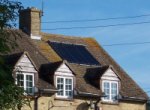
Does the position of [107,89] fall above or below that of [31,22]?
below

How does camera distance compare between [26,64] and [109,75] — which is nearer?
[26,64]

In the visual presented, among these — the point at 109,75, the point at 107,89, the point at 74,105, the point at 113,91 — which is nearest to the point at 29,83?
the point at 74,105

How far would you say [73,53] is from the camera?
187ft

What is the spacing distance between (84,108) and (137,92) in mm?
5208

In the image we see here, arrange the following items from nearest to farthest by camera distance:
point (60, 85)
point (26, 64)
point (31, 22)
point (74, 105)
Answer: point (26, 64), point (60, 85), point (74, 105), point (31, 22)

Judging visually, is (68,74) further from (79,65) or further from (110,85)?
(79,65)

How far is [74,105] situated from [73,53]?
587 centimetres

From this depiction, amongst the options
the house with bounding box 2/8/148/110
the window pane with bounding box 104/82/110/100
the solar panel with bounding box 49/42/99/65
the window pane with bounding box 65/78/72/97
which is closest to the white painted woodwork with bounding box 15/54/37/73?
the house with bounding box 2/8/148/110

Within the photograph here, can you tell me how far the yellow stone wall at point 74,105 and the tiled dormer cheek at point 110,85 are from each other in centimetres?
54

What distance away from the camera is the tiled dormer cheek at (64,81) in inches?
2021

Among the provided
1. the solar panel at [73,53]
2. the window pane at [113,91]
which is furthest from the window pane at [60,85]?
the window pane at [113,91]

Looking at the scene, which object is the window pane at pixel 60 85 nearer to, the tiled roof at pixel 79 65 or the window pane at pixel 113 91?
the tiled roof at pixel 79 65

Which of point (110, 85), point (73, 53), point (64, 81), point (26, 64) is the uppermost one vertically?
point (73, 53)

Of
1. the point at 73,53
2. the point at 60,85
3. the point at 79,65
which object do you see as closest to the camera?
the point at 60,85
